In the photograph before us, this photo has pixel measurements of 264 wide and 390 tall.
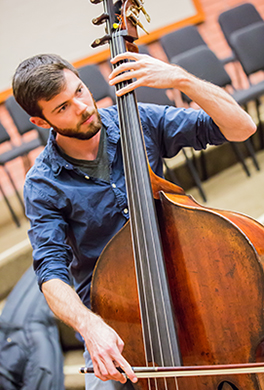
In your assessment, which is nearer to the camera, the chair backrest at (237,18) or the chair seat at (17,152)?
the chair seat at (17,152)

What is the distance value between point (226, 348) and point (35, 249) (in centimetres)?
53

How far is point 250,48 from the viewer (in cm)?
291

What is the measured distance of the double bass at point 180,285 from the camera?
66 centimetres

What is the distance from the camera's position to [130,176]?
2.79 ft

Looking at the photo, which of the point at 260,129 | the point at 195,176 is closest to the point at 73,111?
the point at 195,176

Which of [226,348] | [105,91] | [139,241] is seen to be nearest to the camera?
[226,348]

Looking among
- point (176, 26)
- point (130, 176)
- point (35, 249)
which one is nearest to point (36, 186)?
point (35, 249)

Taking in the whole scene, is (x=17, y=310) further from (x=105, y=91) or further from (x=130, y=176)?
(x=105, y=91)

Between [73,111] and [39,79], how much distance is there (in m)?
0.12

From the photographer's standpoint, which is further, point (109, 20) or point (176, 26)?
point (176, 26)

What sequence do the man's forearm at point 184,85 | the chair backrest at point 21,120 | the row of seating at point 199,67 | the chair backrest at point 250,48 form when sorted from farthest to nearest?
1. the chair backrest at point 21,120
2. the chair backrest at point 250,48
3. the row of seating at point 199,67
4. the man's forearm at point 184,85

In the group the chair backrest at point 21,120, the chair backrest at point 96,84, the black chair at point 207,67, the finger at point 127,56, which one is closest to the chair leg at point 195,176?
the black chair at point 207,67

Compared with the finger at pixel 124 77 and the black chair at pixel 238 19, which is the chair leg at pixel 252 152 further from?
the finger at pixel 124 77

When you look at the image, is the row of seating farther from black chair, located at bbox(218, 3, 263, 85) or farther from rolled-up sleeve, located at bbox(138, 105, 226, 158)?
rolled-up sleeve, located at bbox(138, 105, 226, 158)
